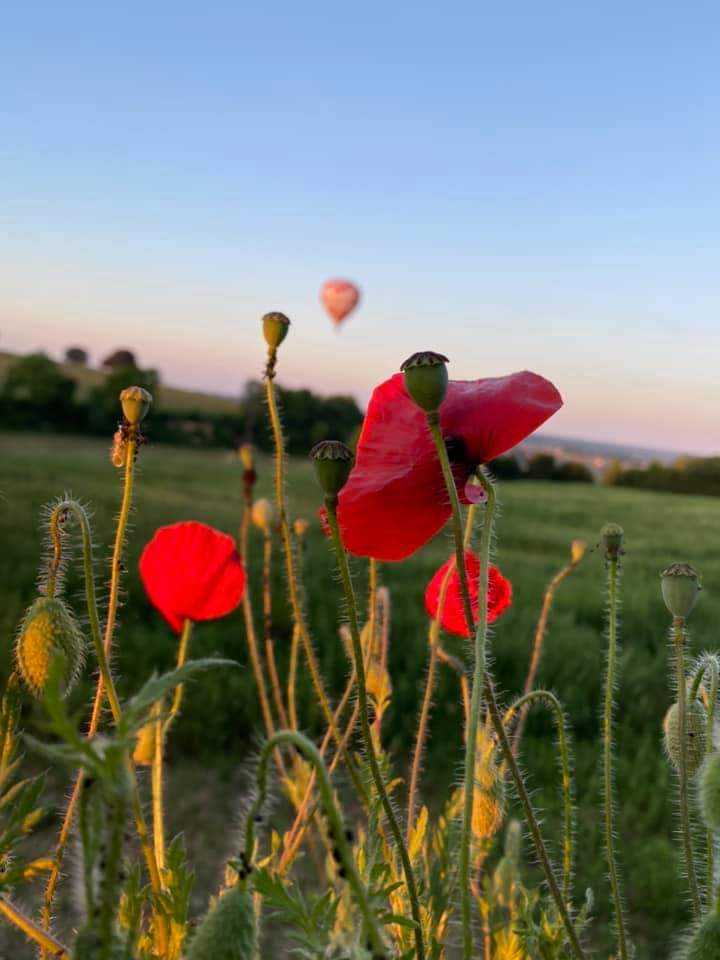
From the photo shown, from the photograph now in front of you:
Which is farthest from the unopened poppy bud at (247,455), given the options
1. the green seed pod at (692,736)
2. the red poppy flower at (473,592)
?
the green seed pod at (692,736)

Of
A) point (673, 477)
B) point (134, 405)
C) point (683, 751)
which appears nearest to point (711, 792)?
point (683, 751)

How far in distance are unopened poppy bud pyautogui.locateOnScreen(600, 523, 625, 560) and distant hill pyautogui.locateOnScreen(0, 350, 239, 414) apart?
19934 mm

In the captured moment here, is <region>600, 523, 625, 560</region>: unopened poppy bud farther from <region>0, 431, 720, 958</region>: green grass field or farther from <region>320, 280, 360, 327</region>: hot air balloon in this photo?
<region>320, 280, 360, 327</region>: hot air balloon

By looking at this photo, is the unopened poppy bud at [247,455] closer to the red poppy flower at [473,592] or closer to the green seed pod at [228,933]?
the red poppy flower at [473,592]

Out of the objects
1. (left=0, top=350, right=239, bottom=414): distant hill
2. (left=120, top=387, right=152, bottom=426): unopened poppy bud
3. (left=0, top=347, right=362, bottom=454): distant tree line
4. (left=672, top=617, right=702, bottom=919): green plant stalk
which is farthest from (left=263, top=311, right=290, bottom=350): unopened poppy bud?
(left=0, top=350, right=239, bottom=414): distant hill

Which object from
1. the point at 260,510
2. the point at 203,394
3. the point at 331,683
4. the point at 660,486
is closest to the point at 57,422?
the point at 203,394

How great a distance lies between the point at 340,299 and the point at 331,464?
9.02 meters

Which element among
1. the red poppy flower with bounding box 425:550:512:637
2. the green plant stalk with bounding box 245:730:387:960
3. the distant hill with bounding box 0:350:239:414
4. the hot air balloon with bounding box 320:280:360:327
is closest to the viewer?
the green plant stalk with bounding box 245:730:387:960

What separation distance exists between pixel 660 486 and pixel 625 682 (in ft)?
48.0

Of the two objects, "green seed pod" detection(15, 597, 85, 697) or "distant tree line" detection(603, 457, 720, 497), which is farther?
"distant tree line" detection(603, 457, 720, 497)

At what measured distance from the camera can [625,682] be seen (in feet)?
13.0

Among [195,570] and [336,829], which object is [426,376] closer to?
[336,829]

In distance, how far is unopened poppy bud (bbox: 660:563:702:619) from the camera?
0.53 meters

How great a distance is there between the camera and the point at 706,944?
35cm
